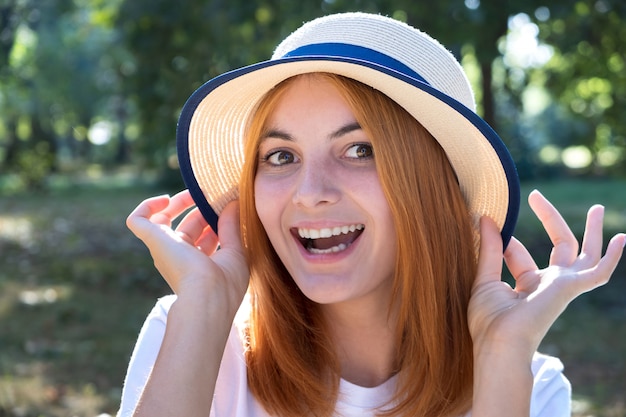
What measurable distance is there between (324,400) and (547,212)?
32.5 inches

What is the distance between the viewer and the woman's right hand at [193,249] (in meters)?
2.13

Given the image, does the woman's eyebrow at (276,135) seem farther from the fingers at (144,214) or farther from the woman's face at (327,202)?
the fingers at (144,214)

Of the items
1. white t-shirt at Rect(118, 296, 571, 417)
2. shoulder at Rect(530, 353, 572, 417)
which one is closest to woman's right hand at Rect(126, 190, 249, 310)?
white t-shirt at Rect(118, 296, 571, 417)

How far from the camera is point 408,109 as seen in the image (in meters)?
2.18

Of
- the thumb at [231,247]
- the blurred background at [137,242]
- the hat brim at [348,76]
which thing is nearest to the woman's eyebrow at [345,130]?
the hat brim at [348,76]

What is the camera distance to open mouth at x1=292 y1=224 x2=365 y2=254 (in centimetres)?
217

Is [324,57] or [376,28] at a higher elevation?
[376,28]

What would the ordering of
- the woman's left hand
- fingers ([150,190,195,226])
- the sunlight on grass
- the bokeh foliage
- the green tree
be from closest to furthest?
the woman's left hand < fingers ([150,190,195,226]) < the bokeh foliage < the green tree < the sunlight on grass

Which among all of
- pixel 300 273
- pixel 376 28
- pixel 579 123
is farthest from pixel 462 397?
pixel 579 123

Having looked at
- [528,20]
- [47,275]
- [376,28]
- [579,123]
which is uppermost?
[579,123]

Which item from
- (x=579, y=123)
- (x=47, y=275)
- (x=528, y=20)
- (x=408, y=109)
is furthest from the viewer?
(x=579, y=123)

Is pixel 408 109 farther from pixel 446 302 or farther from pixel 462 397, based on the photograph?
pixel 462 397

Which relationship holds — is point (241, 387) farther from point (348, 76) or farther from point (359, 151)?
point (348, 76)

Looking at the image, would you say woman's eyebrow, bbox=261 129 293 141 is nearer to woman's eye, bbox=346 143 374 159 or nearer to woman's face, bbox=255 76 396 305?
woman's face, bbox=255 76 396 305
